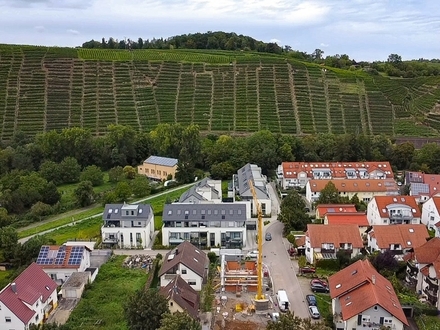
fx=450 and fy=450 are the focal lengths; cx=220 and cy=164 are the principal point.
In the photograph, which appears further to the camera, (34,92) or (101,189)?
(34,92)

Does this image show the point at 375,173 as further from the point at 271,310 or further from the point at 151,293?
the point at 151,293

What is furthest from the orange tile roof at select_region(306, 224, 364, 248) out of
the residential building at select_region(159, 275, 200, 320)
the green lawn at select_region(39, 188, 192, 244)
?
the green lawn at select_region(39, 188, 192, 244)

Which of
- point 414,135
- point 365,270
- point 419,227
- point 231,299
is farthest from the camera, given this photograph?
point 414,135

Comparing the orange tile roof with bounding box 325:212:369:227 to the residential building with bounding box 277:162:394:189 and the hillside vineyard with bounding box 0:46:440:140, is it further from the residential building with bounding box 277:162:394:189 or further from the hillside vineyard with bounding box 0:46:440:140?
the hillside vineyard with bounding box 0:46:440:140

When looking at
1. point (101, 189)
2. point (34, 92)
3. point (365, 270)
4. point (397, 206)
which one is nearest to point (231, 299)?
point (365, 270)

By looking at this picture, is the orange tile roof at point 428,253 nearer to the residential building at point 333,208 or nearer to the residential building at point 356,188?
the residential building at point 333,208

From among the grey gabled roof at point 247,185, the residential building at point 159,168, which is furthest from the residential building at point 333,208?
the residential building at point 159,168

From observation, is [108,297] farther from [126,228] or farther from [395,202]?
[395,202]
